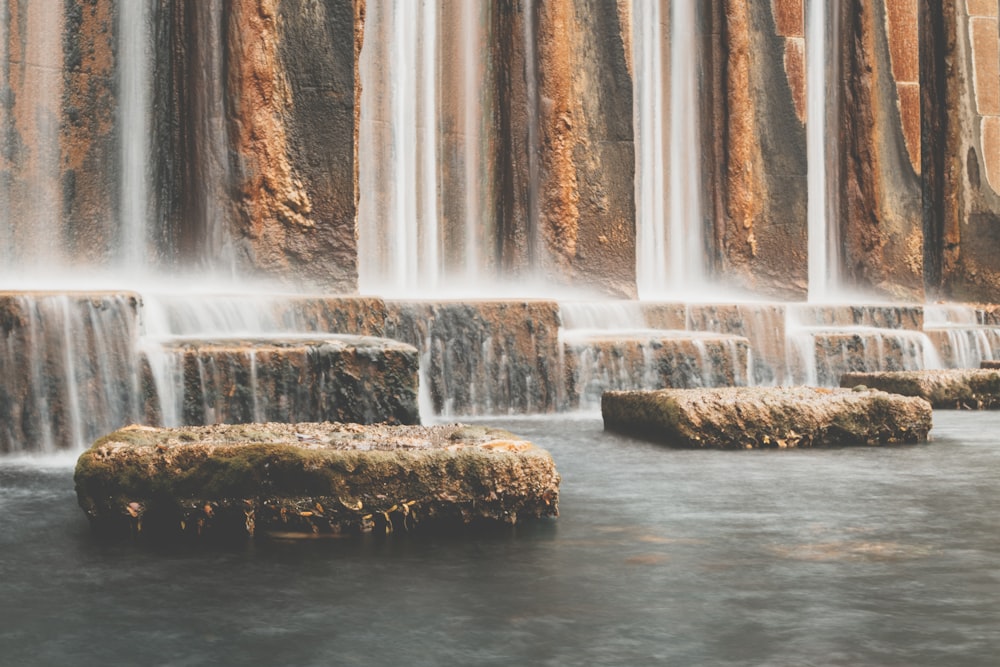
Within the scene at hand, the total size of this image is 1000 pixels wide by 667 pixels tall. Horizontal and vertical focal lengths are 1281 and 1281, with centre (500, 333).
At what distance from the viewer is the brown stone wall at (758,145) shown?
34.8 feet

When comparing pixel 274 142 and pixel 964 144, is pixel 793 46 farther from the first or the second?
pixel 274 142

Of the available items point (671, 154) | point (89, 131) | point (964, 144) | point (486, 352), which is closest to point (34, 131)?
point (89, 131)

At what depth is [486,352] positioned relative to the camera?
6898 mm

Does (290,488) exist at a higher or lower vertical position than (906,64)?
lower

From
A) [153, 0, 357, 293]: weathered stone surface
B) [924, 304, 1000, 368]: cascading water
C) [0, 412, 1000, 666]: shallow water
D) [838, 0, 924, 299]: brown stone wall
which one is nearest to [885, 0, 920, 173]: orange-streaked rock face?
[838, 0, 924, 299]: brown stone wall

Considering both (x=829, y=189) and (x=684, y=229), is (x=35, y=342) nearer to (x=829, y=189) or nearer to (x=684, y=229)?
(x=684, y=229)

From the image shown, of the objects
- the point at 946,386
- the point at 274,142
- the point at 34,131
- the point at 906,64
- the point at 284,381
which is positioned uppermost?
the point at 906,64

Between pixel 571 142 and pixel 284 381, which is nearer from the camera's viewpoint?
pixel 284 381

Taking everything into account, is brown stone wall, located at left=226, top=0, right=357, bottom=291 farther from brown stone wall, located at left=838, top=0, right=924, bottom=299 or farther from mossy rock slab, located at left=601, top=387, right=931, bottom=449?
brown stone wall, located at left=838, top=0, right=924, bottom=299

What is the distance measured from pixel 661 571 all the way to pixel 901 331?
7.46m

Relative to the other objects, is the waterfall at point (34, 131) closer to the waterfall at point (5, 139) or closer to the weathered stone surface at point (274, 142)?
the waterfall at point (5, 139)

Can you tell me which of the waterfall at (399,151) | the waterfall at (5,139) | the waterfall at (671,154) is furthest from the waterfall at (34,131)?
the waterfall at (671,154)

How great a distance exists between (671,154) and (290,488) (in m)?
8.27

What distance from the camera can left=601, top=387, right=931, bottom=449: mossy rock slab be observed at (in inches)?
200
